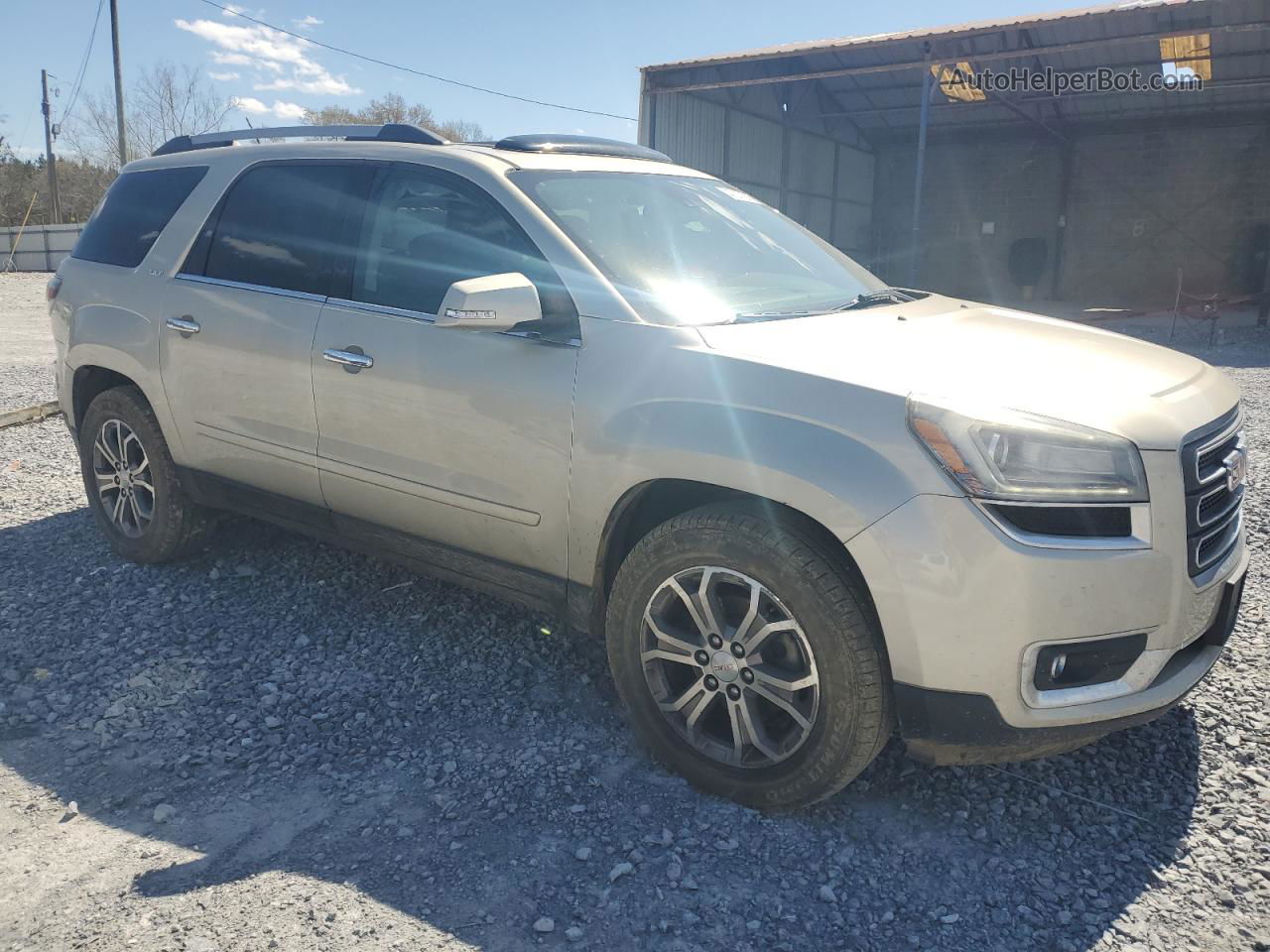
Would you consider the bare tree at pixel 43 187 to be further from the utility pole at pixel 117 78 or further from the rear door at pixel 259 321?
the rear door at pixel 259 321

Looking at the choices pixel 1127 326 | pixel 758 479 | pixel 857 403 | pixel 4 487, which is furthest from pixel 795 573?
pixel 1127 326

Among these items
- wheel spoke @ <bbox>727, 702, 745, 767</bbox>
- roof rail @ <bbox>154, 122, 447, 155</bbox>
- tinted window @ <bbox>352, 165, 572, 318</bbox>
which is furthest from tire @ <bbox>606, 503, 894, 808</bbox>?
roof rail @ <bbox>154, 122, 447, 155</bbox>

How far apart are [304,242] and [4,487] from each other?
11.1ft

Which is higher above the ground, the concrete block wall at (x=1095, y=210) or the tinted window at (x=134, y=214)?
the concrete block wall at (x=1095, y=210)

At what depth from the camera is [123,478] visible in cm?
450

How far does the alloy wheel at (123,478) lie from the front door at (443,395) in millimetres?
1349

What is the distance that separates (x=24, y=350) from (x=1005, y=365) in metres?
13.1

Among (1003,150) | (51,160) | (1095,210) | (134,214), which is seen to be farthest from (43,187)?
(134,214)

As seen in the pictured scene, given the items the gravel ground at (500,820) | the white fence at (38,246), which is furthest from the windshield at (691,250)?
the white fence at (38,246)

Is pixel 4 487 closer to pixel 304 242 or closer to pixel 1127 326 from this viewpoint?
pixel 304 242

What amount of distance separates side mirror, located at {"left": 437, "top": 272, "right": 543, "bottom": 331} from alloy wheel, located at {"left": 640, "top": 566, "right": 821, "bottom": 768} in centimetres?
91

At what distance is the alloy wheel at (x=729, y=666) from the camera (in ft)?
8.51

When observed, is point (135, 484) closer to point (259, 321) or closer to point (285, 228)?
point (259, 321)

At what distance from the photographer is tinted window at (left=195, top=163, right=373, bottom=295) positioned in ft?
12.0
